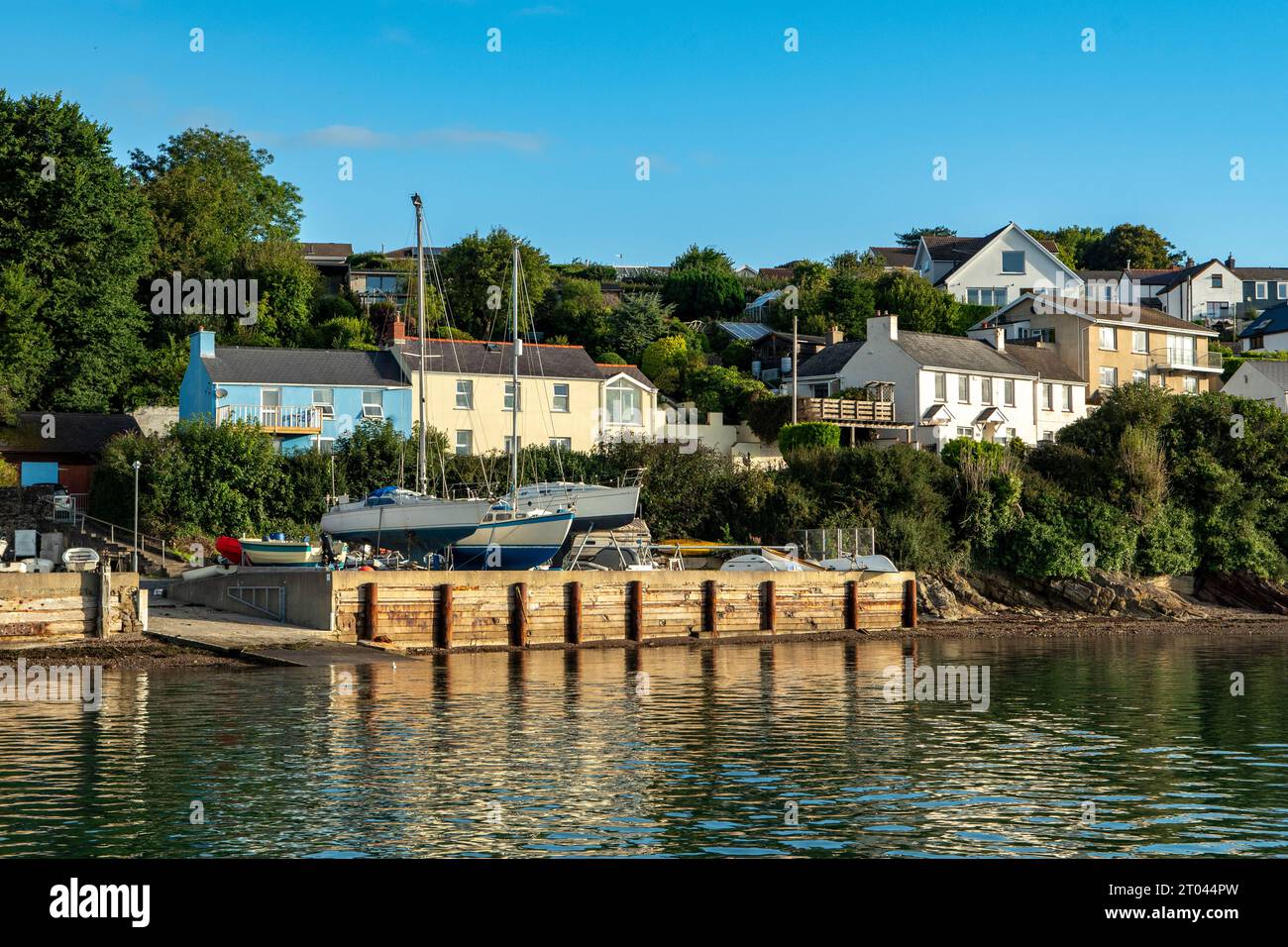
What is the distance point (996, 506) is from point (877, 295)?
37.0 metres

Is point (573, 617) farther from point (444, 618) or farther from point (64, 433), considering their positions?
point (64, 433)

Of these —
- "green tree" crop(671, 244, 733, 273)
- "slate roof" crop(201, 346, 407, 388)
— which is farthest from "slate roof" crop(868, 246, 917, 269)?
"slate roof" crop(201, 346, 407, 388)

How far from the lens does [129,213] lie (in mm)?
76812

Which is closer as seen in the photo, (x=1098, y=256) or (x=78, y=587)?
(x=78, y=587)

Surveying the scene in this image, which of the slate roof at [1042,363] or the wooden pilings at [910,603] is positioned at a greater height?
the slate roof at [1042,363]

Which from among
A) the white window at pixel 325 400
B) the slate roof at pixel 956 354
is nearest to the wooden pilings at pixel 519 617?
the white window at pixel 325 400

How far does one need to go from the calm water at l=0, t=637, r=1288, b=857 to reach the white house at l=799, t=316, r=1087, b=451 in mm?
43718

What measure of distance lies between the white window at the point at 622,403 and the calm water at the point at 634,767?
36612 mm

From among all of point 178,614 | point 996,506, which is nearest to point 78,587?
point 178,614

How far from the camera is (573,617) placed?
1795 inches

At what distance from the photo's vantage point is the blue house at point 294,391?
63594 millimetres

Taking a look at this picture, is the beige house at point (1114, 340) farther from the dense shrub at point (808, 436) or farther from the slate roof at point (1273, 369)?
the dense shrub at point (808, 436)

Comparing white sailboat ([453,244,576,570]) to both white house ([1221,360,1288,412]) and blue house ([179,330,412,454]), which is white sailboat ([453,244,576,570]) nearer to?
blue house ([179,330,412,454])
